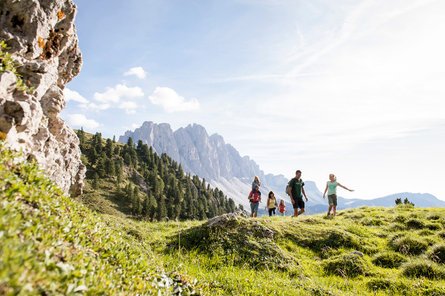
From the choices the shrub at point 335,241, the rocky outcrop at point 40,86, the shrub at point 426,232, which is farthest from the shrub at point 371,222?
the rocky outcrop at point 40,86

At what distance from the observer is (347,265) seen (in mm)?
9562

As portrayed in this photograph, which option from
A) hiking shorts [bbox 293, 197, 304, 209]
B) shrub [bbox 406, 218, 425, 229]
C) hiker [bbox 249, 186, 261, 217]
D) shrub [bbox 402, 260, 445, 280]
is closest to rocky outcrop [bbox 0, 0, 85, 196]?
hiker [bbox 249, 186, 261, 217]

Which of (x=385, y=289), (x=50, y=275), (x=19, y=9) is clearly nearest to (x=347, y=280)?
(x=385, y=289)

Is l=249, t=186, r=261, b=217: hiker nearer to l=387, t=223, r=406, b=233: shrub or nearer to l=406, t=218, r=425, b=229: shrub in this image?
l=387, t=223, r=406, b=233: shrub

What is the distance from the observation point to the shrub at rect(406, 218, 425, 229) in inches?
579

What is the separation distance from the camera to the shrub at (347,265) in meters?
9.23

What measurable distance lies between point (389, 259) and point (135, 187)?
424 ft

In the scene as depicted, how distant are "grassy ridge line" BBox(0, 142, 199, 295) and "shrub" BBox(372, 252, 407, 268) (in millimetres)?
8962

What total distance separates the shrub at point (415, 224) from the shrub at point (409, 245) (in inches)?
153

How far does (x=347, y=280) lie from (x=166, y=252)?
6969 millimetres

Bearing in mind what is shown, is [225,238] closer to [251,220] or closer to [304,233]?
[251,220]

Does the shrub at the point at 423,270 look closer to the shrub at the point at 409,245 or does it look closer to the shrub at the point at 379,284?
the shrub at the point at 379,284

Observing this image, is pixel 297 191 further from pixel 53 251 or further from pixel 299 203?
pixel 53 251

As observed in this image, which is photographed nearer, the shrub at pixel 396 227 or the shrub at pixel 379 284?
the shrub at pixel 379 284
